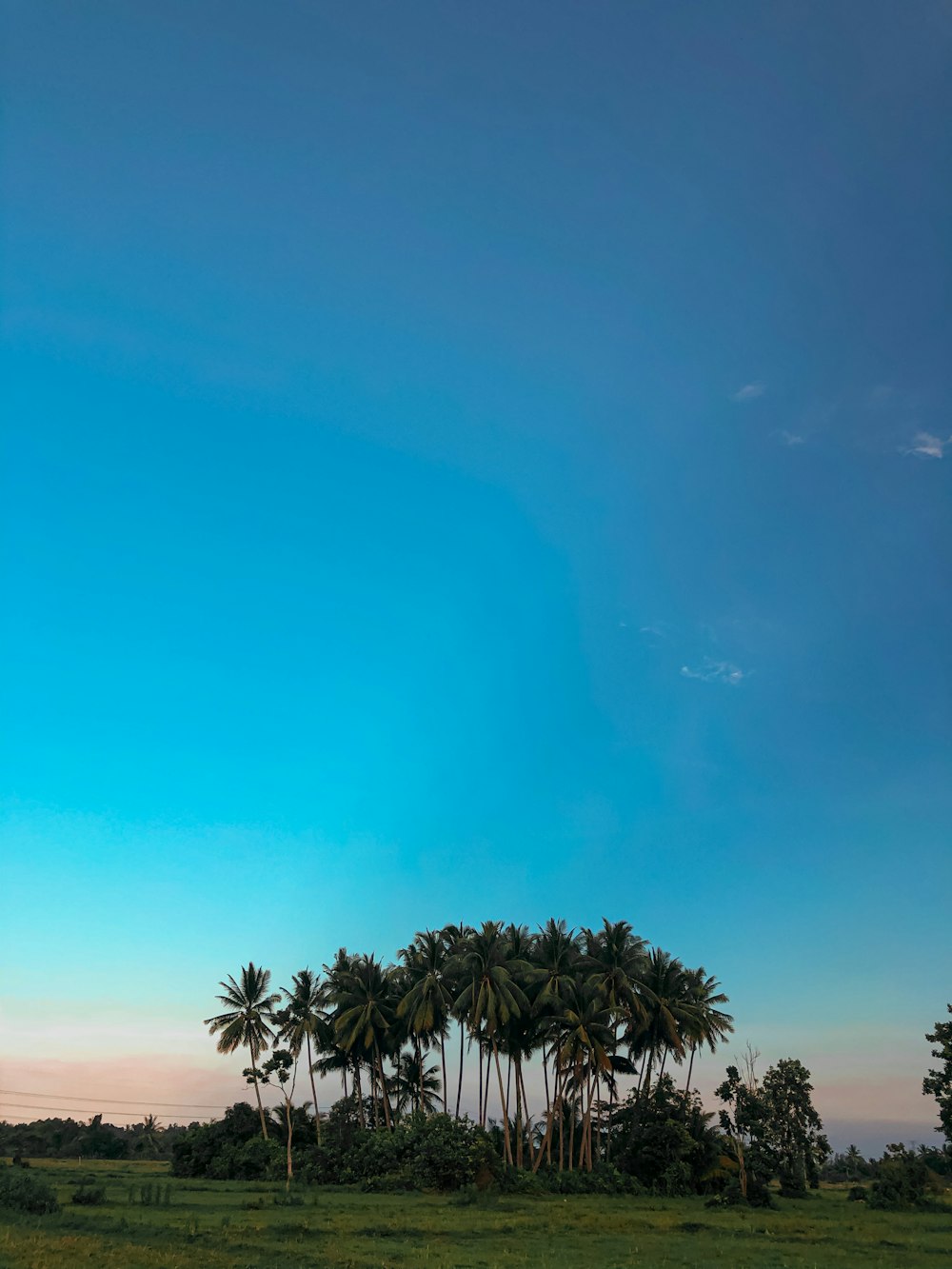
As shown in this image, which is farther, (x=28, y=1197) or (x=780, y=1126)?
(x=780, y=1126)

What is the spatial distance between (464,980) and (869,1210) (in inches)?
1030

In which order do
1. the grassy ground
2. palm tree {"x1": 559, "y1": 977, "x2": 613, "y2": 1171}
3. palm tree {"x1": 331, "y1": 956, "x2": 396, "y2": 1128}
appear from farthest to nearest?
palm tree {"x1": 331, "y1": 956, "x2": 396, "y2": 1128}
palm tree {"x1": 559, "y1": 977, "x2": 613, "y2": 1171}
the grassy ground

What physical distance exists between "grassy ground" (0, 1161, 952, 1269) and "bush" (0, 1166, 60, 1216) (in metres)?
1.27

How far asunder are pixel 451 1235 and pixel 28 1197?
52.0ft

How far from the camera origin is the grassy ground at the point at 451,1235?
2338 cm

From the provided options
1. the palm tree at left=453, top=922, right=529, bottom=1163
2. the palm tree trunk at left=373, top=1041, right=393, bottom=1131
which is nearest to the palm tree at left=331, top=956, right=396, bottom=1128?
the palm tree trunk at left=373, top=1041, right=393, bottom=1131

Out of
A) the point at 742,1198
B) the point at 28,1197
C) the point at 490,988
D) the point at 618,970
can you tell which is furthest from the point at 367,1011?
the point at 28,1197

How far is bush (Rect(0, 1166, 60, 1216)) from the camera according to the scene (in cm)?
3116

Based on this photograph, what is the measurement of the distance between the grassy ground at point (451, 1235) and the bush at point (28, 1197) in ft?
4.17

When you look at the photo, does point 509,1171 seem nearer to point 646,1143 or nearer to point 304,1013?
point 646,1143

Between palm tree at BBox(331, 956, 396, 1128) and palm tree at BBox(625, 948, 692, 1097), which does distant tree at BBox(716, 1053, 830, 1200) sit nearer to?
palm tree at BBox(625, 948, 692, 1097)

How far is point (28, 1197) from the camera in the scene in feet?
105

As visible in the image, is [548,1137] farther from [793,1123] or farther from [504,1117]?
[793,1123]

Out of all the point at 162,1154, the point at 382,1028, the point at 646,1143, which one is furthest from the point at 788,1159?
the point at 162,1154
